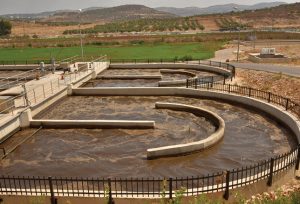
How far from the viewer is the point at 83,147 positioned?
1725 cm

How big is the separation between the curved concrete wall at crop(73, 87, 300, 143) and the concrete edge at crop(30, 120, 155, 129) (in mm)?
8238

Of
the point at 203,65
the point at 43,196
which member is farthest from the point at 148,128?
the point at 203,65

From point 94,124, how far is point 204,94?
1055cm

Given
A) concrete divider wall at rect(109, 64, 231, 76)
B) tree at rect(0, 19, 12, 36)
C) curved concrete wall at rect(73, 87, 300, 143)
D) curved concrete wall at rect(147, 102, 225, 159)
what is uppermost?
tree at rect(0, 19, 12, 36)

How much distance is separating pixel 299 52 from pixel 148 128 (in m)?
36.1

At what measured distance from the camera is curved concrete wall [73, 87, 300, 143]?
1958cm

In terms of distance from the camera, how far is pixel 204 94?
85.5ft

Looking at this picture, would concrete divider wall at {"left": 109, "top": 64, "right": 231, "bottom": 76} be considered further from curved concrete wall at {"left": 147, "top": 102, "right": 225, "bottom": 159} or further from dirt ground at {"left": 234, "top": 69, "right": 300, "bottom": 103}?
curved concrete wall at {"left": 147, "top": 102, "right": 225, "bottom": 159}

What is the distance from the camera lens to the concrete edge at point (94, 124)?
19.4 metres

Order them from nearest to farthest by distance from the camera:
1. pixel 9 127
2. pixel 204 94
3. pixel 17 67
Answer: pixel 9 127 → pixel 204 94 → pixel 17 67

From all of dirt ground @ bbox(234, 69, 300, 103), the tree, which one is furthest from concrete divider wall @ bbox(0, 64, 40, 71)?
the tree

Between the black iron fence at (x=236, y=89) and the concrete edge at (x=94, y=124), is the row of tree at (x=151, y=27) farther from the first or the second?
the concrete edge at (x=94, y=124)

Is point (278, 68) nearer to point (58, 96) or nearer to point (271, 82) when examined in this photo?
point (271, 82)

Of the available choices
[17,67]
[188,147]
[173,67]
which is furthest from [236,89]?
[17,67]
